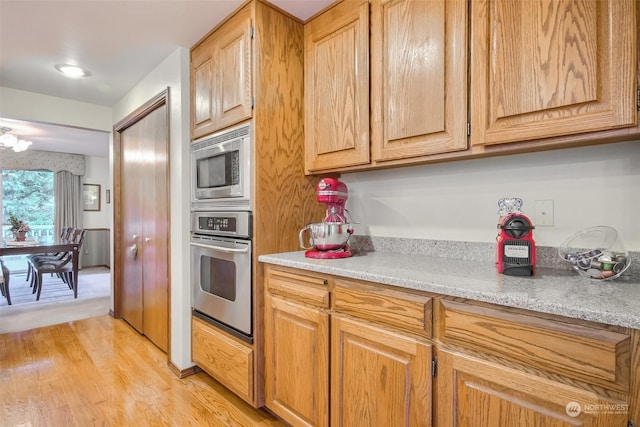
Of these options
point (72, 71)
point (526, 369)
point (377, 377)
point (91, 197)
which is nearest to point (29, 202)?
point (91, 197)

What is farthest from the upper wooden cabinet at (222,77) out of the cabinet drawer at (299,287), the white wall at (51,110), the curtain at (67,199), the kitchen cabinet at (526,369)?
the curtain at (67,199)

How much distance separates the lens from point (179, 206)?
2307mm

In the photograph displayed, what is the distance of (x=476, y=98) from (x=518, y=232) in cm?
54

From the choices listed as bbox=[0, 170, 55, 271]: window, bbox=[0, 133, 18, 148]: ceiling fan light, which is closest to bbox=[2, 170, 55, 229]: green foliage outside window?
bbox=[0, 170, 55, 271]: window

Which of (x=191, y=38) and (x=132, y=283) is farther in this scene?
(x=132, y=283)

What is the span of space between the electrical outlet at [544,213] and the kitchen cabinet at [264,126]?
1138mm

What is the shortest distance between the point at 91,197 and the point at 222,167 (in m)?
6.32

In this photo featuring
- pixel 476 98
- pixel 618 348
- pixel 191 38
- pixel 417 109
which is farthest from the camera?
pixel 191 38

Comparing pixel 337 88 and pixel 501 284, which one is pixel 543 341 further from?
pixel 337 88

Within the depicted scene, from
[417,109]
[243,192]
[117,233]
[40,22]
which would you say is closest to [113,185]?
[117,233]

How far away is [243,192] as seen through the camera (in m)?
1.83

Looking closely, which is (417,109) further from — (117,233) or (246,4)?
(117,233)

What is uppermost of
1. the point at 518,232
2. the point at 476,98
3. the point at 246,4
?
the point at 246,4

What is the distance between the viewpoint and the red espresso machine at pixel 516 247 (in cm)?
121
